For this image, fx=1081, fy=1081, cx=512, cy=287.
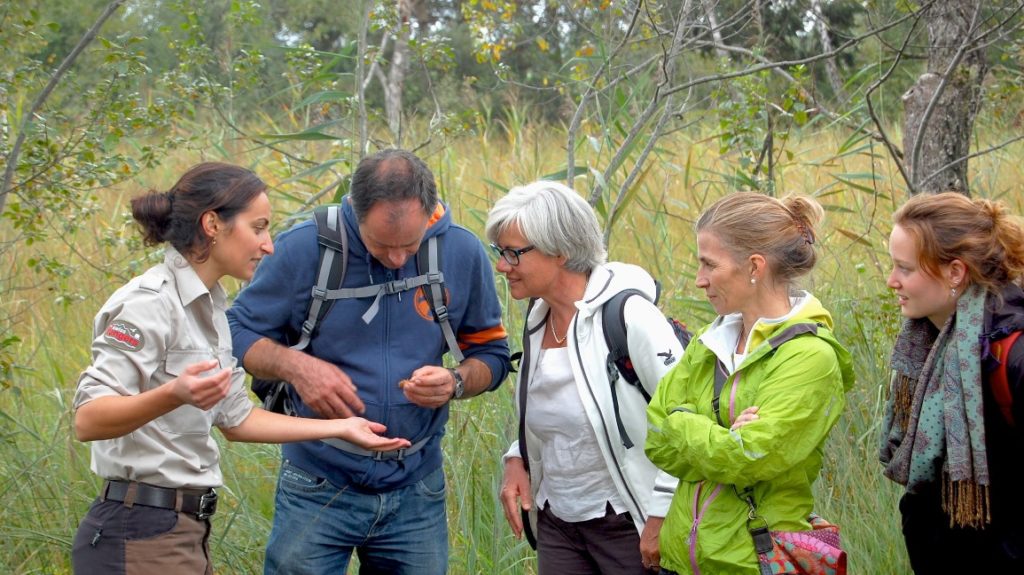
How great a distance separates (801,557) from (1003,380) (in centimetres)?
66

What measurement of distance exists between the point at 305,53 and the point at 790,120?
2.57 metres

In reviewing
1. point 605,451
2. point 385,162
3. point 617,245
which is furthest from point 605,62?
point 617,245

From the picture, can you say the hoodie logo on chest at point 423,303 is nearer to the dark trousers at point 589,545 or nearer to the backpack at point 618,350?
the backpack at point 618,350

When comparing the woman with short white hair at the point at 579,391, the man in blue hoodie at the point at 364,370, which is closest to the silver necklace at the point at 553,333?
the woman with short white hair at the point at 579,391

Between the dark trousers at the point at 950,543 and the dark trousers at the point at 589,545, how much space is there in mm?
754

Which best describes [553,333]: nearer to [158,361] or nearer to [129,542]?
[158,361]

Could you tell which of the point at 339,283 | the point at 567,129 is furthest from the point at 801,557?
the point at 567,129

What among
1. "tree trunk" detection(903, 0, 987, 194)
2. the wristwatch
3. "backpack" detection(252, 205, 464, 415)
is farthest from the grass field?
"backpack" detection(252, 205, 464, 415)

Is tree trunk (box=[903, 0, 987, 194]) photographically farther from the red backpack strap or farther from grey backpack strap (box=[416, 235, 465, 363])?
grey backpack strap (box=[416, 235, 465, 363])

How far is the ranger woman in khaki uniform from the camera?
2502mm

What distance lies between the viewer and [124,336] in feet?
8.45

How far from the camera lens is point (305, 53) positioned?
554cm

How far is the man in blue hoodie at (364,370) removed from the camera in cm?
315

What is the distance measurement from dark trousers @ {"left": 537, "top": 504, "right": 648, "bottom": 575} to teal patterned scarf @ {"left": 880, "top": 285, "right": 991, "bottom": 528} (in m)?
0.76
